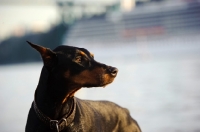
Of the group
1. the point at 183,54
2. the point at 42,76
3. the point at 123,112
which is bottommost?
the point at 183,54

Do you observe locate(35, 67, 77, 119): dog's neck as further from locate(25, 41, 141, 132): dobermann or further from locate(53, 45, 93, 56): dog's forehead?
locate(53, 45, 93, 56): dog's forehead

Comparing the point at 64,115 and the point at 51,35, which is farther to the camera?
the point at 51,35

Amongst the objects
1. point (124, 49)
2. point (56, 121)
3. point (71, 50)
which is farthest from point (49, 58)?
point (124, 49)

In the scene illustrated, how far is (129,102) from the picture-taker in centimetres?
456

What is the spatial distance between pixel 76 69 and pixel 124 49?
40.9ft

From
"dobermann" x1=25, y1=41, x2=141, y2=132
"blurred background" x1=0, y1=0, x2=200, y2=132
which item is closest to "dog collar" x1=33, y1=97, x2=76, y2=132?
"dobermann" x1=25, y1=41, x2=141, y2=132

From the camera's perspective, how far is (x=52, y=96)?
2.05 m

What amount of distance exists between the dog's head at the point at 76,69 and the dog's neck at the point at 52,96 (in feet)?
0.10

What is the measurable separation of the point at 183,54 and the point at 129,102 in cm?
939

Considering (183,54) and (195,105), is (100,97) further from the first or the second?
(183,54)

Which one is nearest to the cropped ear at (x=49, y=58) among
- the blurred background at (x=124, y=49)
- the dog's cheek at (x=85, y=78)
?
the dog's cheek at (x=85, y=78)

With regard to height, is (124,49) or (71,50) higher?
(71,50)

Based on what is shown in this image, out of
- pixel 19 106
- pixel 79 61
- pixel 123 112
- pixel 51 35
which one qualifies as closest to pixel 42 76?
pixel 79 61

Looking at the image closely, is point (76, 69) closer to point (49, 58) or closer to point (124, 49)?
point (49, 58)
